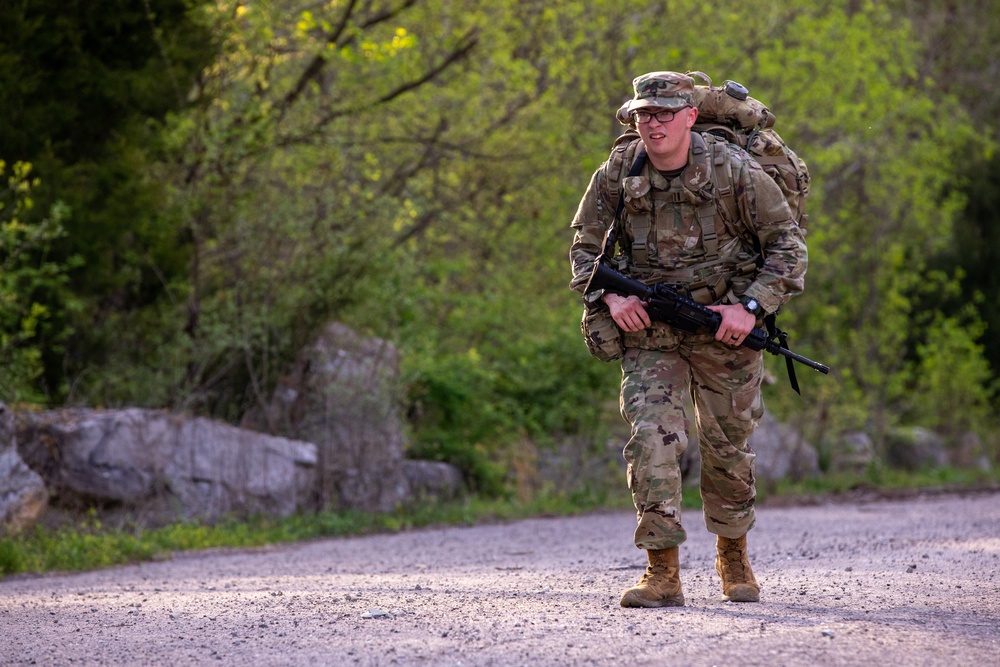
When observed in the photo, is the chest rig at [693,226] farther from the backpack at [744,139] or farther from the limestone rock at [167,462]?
the limestone rock at [167,462]

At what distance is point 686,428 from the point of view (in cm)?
521

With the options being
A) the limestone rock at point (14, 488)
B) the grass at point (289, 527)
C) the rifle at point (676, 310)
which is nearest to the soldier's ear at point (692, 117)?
the rifle at point (676, 310)

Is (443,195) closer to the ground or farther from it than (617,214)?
farther from it

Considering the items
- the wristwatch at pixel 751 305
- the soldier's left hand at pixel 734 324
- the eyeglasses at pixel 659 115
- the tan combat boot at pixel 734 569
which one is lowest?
the tan combat boot at pixel 734 569

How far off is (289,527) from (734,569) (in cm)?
553

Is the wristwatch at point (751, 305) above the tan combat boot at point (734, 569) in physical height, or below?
above

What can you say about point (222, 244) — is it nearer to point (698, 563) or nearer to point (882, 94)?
point (698, 563)

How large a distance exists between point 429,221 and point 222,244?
4.55m

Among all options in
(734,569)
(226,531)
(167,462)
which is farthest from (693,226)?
(167,462)

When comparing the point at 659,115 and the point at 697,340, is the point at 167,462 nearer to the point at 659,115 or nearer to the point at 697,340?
the point at 697,340

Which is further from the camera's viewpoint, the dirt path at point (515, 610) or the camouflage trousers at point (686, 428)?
the camouflage trousers at point (686, 428)

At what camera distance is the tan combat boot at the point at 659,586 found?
503 centimetres

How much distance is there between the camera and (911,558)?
6.97 metres

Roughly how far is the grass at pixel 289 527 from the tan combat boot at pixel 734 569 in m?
4.55
